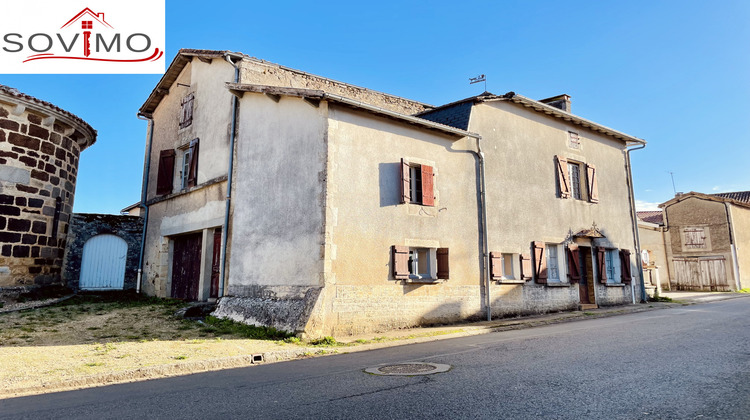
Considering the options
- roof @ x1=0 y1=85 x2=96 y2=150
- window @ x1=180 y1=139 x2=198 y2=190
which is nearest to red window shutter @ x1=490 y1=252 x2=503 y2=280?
window @ x1=180 y1=139 x2=198 y2=190

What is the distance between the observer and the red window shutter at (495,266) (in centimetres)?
1188

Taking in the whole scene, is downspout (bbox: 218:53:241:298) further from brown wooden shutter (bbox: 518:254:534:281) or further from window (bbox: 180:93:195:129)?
brown wooden shutter (bbox: 518:254:534:281)

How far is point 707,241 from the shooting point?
25812 mm

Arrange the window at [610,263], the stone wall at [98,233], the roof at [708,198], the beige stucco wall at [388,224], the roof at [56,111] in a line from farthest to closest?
the roof at [708,198] < the window at [610,263] < the stone wall at [98,233] < the roof at [56,111] < the beige stucco wall at [388,224]

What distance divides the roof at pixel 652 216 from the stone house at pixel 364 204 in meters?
15.9

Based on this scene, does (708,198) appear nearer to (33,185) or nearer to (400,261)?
(400,261)

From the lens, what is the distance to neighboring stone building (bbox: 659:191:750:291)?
25016mm

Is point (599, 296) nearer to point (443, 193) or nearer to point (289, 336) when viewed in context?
point (443, 193)

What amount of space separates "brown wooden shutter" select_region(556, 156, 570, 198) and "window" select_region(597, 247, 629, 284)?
2.48m

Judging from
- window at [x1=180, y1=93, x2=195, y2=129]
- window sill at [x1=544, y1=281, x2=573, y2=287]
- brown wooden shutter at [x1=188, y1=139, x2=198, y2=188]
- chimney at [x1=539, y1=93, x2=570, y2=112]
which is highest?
chimney at [x1=539, y1=93, x2=570, y2=112]

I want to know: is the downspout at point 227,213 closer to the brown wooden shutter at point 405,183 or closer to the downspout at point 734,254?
the brown wooden shutter at point 405,183

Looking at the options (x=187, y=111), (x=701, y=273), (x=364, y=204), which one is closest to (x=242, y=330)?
(x=364, y=204)

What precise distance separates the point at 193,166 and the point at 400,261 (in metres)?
6.99

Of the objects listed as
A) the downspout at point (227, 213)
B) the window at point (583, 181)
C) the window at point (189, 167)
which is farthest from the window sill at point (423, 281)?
the window at point (583, 181)
